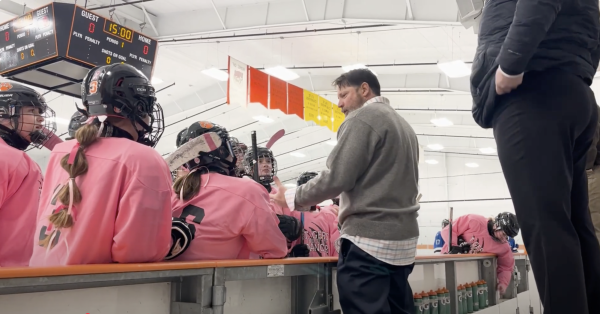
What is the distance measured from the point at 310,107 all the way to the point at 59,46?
5.11 m

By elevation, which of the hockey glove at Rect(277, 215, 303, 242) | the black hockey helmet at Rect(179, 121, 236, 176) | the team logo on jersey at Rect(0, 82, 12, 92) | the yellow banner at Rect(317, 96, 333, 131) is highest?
the yellow banner at Rect(317, 96, 333, 131)

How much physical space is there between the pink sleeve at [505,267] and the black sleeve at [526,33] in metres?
4.11

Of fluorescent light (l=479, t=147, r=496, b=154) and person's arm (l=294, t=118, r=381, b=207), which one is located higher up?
fluorescent light (l=479, t=147, r=496, b=154)

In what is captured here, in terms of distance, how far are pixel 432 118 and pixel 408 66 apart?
4.26 meters

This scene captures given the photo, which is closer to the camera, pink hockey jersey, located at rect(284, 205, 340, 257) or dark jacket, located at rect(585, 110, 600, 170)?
dark jacket, located at rect(585, 110, 600, 170)

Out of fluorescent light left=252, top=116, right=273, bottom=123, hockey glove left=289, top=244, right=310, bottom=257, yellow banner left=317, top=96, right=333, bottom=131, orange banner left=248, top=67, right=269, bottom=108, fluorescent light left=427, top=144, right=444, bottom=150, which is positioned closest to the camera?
hockey glove left=289, top=244, right=310, bottom=257

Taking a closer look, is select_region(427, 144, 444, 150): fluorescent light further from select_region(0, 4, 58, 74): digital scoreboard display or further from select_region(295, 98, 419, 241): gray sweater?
select_region(295, 98, 419, 241): gray sweater

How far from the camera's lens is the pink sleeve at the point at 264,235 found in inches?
87.0

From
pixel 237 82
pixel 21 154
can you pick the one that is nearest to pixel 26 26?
pixel 237 82

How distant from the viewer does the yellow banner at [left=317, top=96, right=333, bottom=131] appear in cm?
963

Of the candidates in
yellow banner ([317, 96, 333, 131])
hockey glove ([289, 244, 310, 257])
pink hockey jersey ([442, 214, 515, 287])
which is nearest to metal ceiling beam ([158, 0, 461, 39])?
yellow banner ([317, 96, 333, 131])

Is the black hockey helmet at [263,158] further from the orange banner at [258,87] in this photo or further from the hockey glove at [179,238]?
the orange banner at [258,87]

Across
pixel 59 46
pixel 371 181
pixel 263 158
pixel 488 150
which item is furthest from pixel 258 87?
pixel 488 150

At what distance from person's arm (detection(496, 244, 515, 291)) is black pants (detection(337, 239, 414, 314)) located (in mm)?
3392
